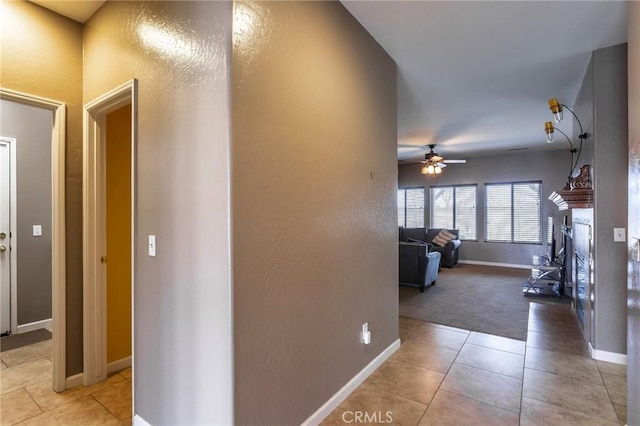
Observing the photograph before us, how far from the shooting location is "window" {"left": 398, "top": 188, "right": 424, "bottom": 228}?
28.9 feet

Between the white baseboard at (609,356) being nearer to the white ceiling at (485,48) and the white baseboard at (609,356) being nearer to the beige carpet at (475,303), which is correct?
the beige carpet at (475,303)

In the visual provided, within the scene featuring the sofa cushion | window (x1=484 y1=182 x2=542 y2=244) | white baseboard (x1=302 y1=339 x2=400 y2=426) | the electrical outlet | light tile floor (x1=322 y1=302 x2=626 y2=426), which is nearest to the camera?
white baseboard (x1=302 y1=339 x2=400 y2=426)

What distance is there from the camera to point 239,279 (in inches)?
57.5

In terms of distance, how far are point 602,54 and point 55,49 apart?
4.55m

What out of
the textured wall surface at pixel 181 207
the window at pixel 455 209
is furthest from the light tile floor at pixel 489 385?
the window at pixel 455 209

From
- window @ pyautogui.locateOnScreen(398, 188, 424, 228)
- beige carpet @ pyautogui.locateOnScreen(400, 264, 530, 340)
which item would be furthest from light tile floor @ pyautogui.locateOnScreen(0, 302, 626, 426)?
window @ pyautogui.locateOnScreen(398, 188, 424, 228)

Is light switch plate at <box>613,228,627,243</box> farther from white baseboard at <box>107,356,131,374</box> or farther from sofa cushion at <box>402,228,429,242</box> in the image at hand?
sofa cushion at <box>402,228,429,242</box>

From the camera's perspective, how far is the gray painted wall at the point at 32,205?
3410mm

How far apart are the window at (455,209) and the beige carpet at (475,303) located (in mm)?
1787

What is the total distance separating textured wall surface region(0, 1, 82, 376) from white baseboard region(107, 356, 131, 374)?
0.22 meters

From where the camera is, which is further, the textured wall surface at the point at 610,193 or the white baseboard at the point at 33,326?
the white baseboard at the point at 33,326

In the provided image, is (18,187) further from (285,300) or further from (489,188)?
(489,188)

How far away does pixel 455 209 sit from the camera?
831cm

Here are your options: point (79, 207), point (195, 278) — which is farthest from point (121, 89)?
point (195, 278)
